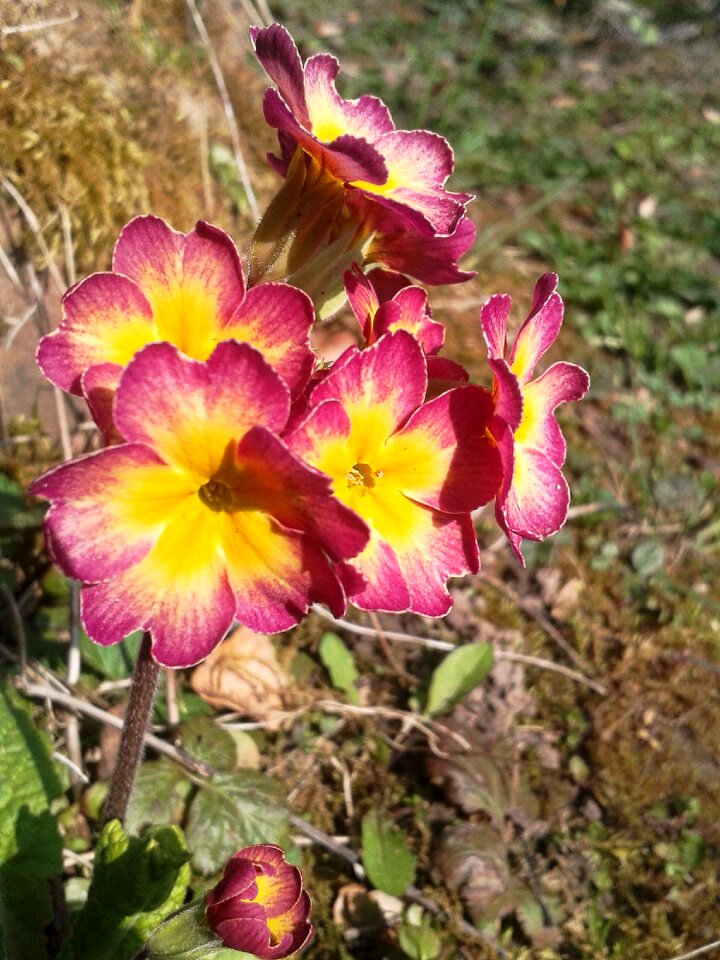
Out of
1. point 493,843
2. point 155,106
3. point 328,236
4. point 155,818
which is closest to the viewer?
point 328,236

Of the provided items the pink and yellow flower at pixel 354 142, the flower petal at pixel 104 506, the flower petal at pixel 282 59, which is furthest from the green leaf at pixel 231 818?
the flower petal at pixel 282 59

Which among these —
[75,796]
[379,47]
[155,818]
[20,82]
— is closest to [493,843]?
[155,818]

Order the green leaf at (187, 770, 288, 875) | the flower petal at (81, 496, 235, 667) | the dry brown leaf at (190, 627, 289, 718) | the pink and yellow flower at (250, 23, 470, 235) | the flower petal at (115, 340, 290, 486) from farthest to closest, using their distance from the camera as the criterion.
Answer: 1. the dry brown leaf at (190, 627, 289, 718)
2. the green leaf at (187, 770, 288, 875)
3. the pink and yellow flower at (250, 23, 470, 235)
4. the flower petal at (81, 496, 235, 667)
5. the flower petal at (115, 340, 290, 486)

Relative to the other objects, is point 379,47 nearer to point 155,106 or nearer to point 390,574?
point 155,106

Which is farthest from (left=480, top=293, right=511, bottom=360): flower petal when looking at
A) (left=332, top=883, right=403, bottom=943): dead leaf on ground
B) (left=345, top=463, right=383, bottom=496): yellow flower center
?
(left=332, top=883, right=403, bottom=943): dead leaf on ground

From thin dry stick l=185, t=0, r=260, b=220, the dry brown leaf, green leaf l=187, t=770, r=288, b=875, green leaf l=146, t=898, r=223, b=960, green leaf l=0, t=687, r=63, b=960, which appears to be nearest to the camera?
green leaf l=146, t=898, r=223, b=960

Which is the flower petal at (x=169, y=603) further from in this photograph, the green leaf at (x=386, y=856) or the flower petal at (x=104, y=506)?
the green leaf at (x=386, y=856)

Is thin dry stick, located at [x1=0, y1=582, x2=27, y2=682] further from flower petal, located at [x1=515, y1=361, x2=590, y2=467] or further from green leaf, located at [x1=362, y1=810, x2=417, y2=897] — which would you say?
flower petal, located at [x1=515, y1=361, x2=590, y2=467]
